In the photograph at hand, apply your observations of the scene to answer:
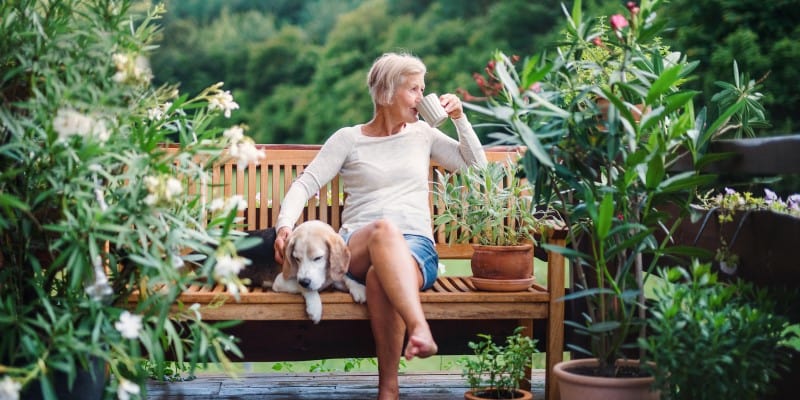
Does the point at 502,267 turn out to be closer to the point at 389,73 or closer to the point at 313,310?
the point at 313,310

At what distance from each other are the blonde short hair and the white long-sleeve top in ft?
0.57

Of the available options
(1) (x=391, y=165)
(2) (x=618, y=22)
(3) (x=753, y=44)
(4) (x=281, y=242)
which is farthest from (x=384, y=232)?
(3) (x=753, y=44)

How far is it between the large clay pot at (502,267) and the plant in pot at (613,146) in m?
0.48

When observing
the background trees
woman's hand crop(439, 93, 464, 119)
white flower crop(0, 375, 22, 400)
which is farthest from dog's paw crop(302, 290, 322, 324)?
the background trees

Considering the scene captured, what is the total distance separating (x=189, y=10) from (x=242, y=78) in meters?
1.91

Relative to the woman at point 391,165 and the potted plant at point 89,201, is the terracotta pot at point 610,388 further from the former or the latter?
the potted plant at point 89,201

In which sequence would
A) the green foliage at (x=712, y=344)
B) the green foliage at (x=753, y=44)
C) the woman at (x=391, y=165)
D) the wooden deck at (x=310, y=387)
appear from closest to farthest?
the green foliage at (x=712, y=344), the woman at (x=391, y=165), the wooden deck at (x=310, y=387), the green foliage at (x=753, y=44)

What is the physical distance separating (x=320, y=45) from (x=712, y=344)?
53.3 ft

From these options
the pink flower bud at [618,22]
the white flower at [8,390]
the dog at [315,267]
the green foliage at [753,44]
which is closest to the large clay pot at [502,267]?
the dog at [315,267]

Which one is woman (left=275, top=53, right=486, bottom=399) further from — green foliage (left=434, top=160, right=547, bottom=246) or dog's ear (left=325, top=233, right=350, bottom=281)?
green foliage (left=434, top=160, right=547, bottom=246)

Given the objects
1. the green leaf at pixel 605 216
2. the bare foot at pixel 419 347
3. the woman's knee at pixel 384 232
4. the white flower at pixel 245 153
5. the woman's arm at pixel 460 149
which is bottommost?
the bare foot at pixel 419 347

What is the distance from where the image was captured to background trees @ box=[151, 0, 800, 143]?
1579 cm

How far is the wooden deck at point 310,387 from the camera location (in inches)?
148

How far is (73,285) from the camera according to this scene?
2459 millimetres
